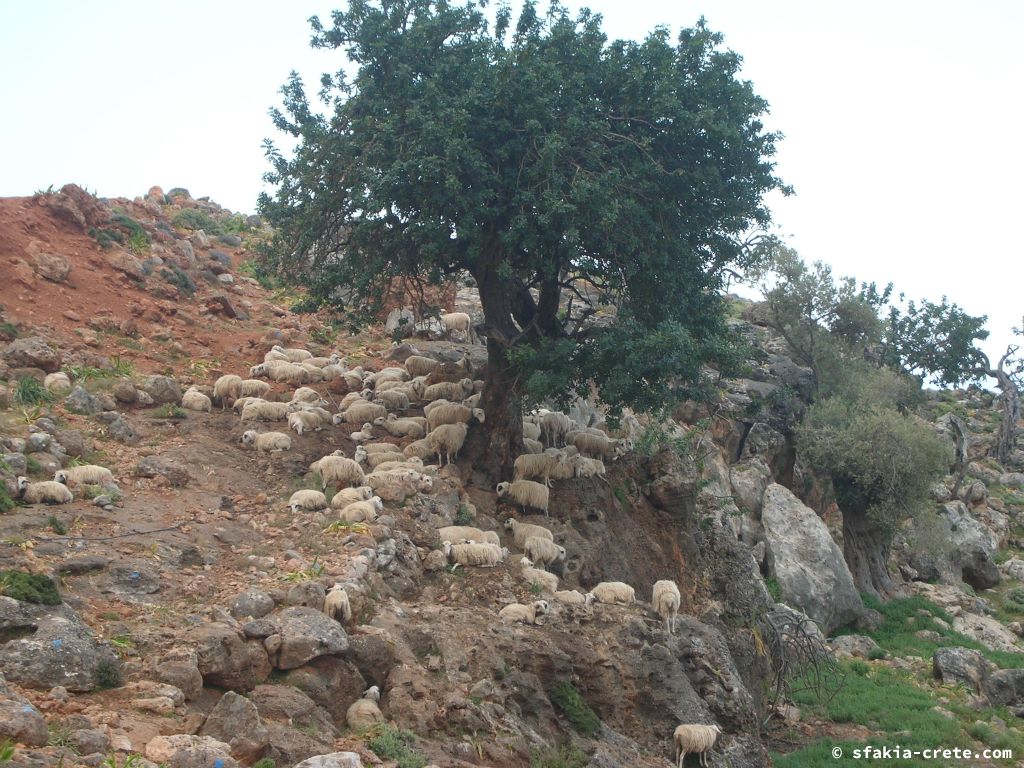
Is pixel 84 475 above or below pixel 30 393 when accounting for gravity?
below

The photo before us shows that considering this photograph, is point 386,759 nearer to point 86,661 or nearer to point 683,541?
point 86,661

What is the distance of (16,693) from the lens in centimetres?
779

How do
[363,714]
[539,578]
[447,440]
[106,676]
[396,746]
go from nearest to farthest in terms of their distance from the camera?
1. [106,676]
2. [396,746]
3. [363,714]
4. [539,578]
5. [447,440]

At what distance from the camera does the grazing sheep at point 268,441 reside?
16938 millimetres

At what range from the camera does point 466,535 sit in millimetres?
14852

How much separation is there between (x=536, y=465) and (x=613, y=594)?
13.0 feet

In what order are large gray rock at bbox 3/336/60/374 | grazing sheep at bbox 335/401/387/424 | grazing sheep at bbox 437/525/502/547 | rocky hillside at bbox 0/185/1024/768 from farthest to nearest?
grazing sheep at bbox 335/401/387/424 < large gray rock at bbox 3/336/60/374 < grazing sheep at bbox 437/525/502/547 < rocky hillside at bbox 0/185/1024/768

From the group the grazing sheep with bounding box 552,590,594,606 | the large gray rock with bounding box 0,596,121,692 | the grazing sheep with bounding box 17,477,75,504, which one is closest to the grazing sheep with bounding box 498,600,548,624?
the grazing sheep with bounding box 552,590,594,606

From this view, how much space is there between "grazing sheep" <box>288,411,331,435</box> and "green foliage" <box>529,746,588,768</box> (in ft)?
27.7

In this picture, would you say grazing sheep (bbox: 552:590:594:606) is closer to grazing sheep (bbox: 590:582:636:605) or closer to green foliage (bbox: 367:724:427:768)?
grazing sheep (bbox: 590:582:636:605)

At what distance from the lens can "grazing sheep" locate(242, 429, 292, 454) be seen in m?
16.9

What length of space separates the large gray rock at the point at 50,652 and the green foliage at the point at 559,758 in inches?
182

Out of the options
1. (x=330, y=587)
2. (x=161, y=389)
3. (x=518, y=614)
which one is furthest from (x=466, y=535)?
(x=161, y=389)

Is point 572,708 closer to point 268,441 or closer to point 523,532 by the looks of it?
point 523,532
